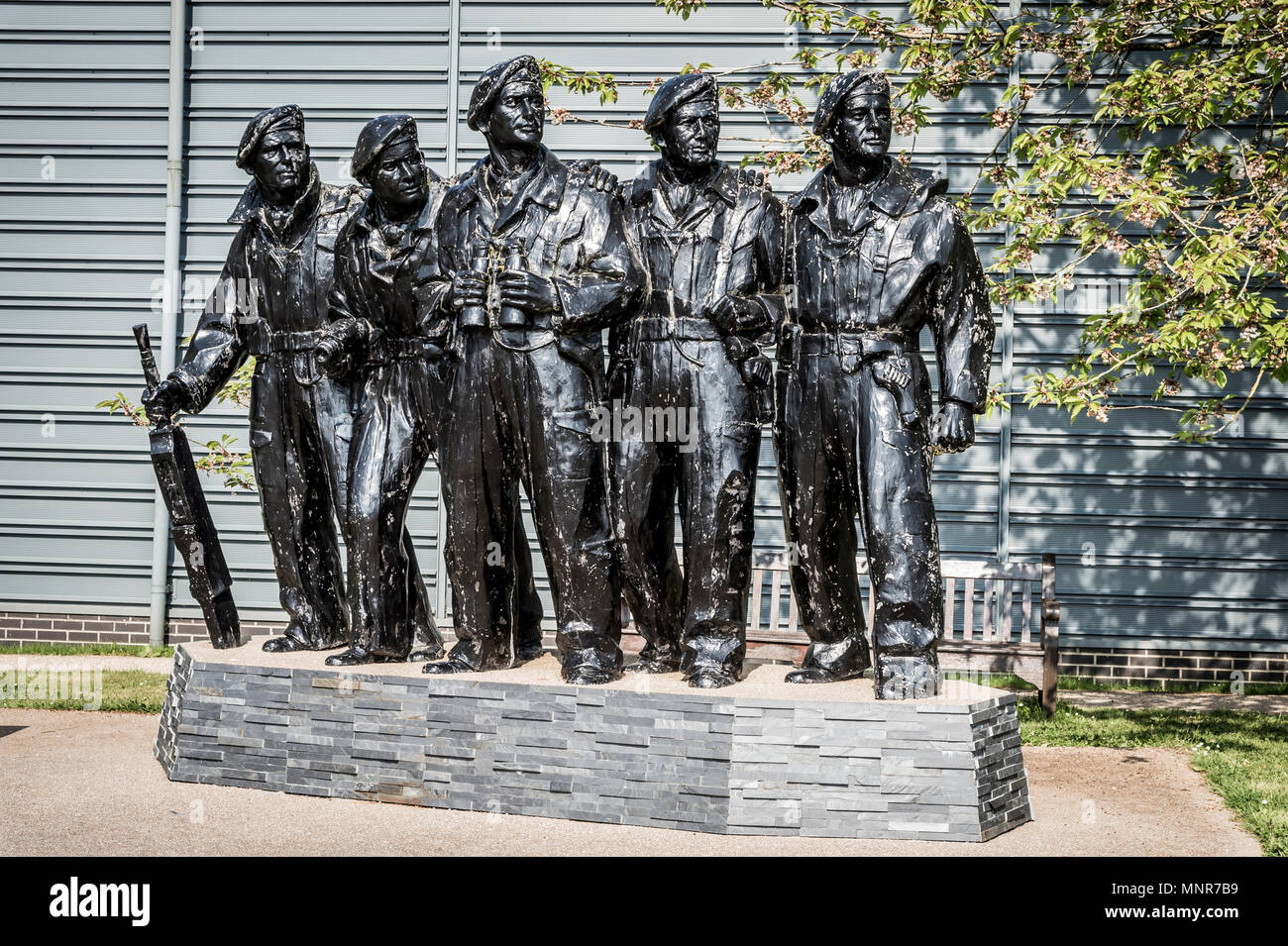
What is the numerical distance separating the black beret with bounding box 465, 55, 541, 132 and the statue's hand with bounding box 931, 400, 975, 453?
2261mm

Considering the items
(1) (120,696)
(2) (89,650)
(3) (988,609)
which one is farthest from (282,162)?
(2) (89,650)

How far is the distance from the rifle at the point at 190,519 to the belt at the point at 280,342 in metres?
0.51

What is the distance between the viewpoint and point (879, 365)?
19.4 feet

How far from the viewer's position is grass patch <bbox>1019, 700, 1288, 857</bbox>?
650 cm

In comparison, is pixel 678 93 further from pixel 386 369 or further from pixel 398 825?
pixel 398 825

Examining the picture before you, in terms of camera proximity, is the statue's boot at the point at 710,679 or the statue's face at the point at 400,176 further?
the statue's face at the point at 400,176

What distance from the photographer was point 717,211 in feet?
20.0

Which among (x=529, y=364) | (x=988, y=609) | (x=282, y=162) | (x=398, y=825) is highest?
(x=282, y=162)

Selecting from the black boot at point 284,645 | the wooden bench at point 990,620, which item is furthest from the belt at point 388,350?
the wooden bench at point 990,620

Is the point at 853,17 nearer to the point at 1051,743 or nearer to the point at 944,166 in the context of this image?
the point at 944,166

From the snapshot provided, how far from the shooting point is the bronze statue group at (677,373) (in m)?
5.93

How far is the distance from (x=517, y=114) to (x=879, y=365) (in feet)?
6.20

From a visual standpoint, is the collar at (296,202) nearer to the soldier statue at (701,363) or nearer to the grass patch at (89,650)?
the soldier statue at (701,363)

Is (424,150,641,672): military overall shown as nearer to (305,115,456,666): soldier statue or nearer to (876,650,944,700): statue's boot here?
(305,115,456,666): soldier statue
